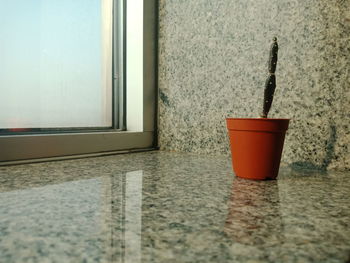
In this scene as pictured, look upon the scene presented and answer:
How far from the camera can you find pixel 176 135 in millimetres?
1266

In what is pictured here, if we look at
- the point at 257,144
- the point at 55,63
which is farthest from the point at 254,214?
the point at 55,63

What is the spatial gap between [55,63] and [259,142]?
71 cm

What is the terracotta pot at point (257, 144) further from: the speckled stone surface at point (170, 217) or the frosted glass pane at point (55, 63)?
the frosted glass pane at point (55, 63)

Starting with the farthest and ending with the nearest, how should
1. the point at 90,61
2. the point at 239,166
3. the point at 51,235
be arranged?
the point at 90,61
the point at 239,166
the point at 51,235

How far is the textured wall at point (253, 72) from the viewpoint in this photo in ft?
2.89

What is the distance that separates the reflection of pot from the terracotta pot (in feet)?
0.16

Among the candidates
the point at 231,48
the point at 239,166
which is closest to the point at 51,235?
the point at 239,166

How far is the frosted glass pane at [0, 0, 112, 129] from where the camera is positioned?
3.18 feet

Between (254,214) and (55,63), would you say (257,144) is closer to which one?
(254,214)

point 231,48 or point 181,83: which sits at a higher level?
point 231,48

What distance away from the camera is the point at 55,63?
1.08 m

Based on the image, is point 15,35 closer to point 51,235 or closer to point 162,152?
point 162,152

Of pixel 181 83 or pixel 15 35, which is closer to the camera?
pixel 15 35

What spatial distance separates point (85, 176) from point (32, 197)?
0.21m
